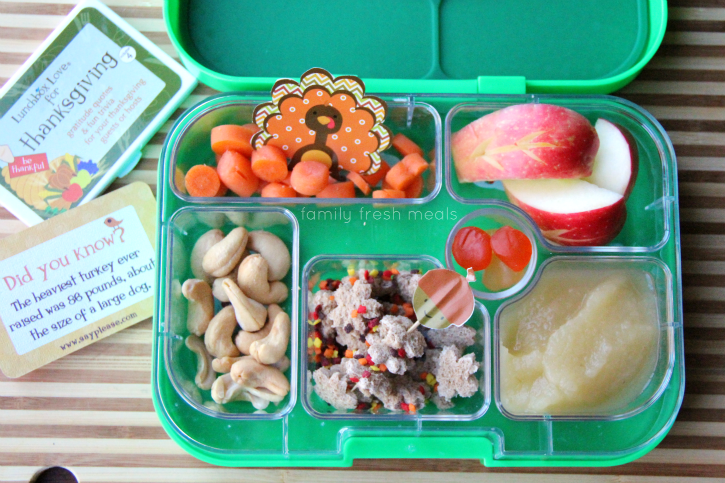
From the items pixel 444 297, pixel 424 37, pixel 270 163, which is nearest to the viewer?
pixel 444 297

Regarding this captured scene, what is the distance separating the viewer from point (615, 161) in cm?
103

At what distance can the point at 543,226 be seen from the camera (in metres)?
1.01

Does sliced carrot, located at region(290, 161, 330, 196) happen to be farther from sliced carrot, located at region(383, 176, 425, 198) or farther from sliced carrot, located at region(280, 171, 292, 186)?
sliced carrot, located at region(383, 176, 425, 198)

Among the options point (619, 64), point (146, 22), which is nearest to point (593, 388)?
point (619, 64)

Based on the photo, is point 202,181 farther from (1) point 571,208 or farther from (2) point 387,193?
(1) point 571,208

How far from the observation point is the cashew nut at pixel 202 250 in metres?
1.02

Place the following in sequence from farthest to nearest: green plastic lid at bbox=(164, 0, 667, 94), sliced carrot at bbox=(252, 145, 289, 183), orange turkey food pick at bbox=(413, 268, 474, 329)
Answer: green plastic lid at bbox=(164, 0, 667, 94), sliced carrot at bbox=(252, 145, 289, 183), orange turkey food pick at bbox=(413, 268, 474, 329)

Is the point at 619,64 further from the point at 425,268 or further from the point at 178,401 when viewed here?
the point at 178,401

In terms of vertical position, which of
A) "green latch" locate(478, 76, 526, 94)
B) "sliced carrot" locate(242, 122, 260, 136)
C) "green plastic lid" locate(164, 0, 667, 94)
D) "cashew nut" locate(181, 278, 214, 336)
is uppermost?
"green plastic lid" locate(164, 0, 667, 94)

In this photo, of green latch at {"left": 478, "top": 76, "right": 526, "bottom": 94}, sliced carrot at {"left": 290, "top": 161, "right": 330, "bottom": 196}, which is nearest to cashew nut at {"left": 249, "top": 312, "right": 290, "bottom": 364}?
sliced carrot at {"left": 290, "top": 161, "right": 330, "bottom": 196}

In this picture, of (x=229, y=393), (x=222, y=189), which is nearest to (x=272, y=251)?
(x=222, y=189)

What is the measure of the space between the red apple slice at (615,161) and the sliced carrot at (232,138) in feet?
2.23

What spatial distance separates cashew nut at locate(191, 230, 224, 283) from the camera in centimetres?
102

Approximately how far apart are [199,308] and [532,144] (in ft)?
2.29
